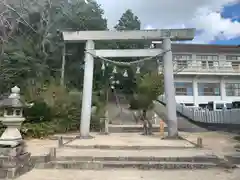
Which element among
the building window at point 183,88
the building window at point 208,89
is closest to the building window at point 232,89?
the building window at point 208,89

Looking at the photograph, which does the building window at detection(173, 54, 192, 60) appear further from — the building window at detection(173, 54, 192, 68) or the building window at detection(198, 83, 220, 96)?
the building window at detection(198, 83, 220, 96)

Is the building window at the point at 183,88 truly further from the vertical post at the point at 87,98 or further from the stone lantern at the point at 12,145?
the stone lantern at the point at 12,145

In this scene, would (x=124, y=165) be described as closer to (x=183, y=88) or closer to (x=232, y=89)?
(x=183, y=88)

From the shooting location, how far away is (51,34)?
1709 cm

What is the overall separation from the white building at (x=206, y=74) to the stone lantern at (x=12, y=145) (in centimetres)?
2238

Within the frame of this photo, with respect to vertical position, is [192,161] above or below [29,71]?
below

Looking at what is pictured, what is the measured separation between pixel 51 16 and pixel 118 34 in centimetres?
918


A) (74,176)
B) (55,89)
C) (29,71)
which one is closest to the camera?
(74,176)

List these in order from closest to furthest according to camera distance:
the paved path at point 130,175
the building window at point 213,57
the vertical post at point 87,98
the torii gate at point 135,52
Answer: the paved path at point 130,175 < the torii gate at point 135,52 < the vertical post at point 87,98 < the building window at point 213,57

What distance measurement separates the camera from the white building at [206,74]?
25.9m

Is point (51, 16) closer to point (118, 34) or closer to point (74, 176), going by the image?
point (118, 34)

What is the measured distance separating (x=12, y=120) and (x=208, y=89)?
2561 centimetres

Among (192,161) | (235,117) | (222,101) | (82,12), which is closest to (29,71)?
(82,12)

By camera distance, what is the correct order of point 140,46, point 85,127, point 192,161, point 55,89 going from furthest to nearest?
point 140,46 → point 55,89 → point 85,127 → point 192,161
